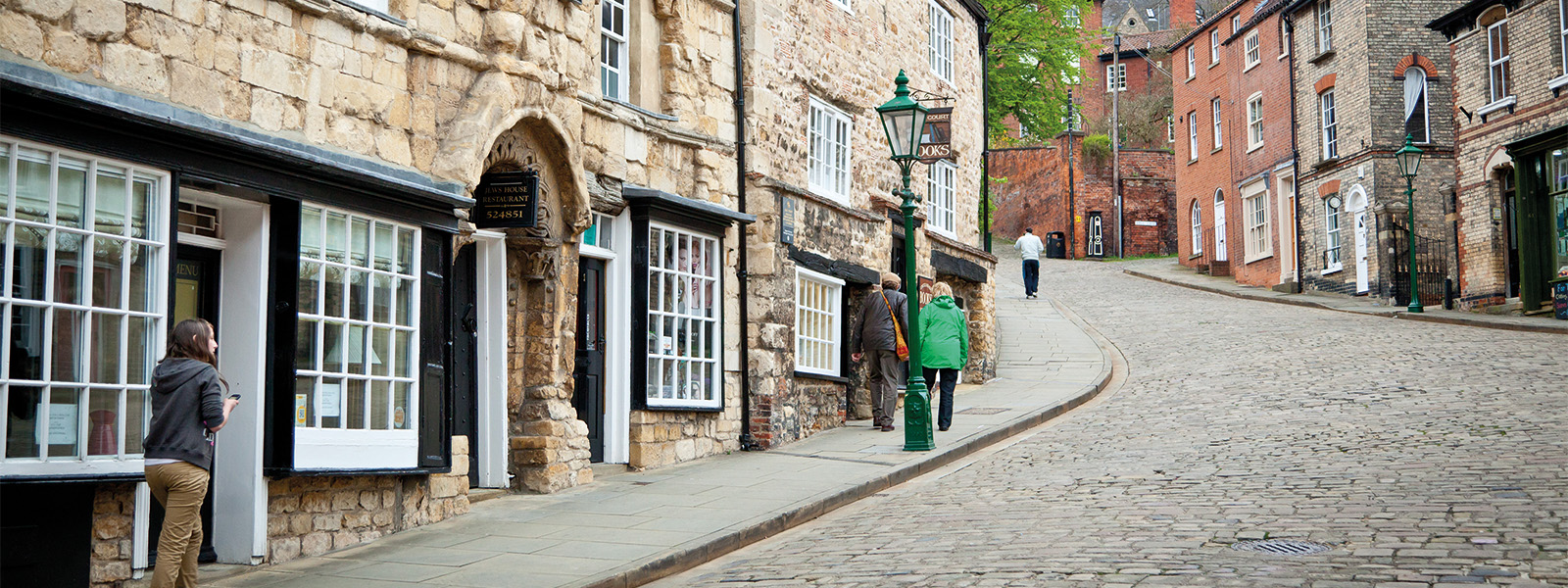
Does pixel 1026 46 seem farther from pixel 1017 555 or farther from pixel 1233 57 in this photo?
pixel 1017 555

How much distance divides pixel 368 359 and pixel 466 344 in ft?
5.47

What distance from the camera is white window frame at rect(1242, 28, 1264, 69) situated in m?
36.6

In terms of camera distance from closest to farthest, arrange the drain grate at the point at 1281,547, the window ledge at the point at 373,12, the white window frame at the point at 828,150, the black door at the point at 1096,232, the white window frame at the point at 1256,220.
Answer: the drain grate at the point at 1281,547 < the window ledge at the point at 373,12 < the white window frame at the point at 828,150 < the white window frame at the point at 1256,220 < the black door at the point at 1096,232

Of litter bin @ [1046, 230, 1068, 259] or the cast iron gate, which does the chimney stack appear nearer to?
litter bin @ [1046, 230, 1068, 259]

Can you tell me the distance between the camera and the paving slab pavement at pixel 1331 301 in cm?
2175

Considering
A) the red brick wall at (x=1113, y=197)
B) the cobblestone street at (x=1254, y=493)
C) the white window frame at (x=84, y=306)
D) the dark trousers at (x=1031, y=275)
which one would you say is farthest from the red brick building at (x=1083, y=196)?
the white window frame at (x=84, y=306)

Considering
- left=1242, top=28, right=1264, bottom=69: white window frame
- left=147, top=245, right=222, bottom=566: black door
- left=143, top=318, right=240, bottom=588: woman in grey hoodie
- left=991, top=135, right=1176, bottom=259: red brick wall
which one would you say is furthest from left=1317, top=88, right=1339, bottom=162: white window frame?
left=143, top=318, right=240, bottom=588: woman in grey hoodie

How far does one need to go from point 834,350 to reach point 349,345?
8.34 metres

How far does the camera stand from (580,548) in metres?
8.05

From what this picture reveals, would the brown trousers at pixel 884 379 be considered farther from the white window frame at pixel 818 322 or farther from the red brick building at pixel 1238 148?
the red brick building at pixel 1238 148

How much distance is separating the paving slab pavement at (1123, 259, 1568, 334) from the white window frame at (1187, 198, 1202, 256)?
76cm

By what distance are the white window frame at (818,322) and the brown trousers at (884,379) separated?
2.40 ft

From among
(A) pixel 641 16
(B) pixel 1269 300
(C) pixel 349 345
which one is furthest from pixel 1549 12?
(C) pixel 349 345

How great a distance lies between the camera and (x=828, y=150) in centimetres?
1594
